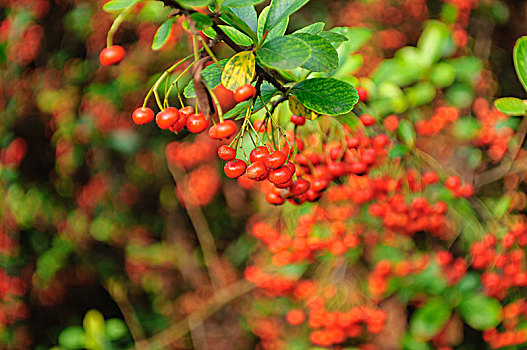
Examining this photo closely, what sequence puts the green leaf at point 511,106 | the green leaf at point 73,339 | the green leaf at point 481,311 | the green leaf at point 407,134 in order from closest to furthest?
the green leaf at point 511,106 < the green leaf at point 407,134 < the green leaf at point 481,311 < the green leaf at point 73,339

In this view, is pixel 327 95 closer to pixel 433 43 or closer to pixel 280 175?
pixel 280 175

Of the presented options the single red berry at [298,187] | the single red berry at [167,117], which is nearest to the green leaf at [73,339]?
the single red berry at [298,187]

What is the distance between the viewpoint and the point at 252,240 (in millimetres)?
3551

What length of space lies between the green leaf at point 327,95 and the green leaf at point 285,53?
0.43 ft

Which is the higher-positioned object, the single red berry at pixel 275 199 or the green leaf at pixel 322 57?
the green leaf at pixel 322 57

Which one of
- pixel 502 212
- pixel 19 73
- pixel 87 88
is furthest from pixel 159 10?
pixel 502 212

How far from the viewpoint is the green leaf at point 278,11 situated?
2.47ft

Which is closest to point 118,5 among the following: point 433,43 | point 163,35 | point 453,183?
point 163,35

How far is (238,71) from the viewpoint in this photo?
0.67m

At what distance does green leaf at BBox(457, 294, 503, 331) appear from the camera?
2127mm

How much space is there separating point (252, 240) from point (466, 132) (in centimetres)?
185

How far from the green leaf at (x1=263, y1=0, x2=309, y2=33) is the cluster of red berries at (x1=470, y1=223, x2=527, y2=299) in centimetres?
141

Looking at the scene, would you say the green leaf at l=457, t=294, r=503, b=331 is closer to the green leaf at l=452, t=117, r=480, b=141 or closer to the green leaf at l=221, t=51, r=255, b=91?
the green leaf at l=452, t=117, r=480, b=141

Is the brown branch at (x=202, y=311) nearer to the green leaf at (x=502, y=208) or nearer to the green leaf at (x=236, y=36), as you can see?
the green leaf at (x=502, y=208)
